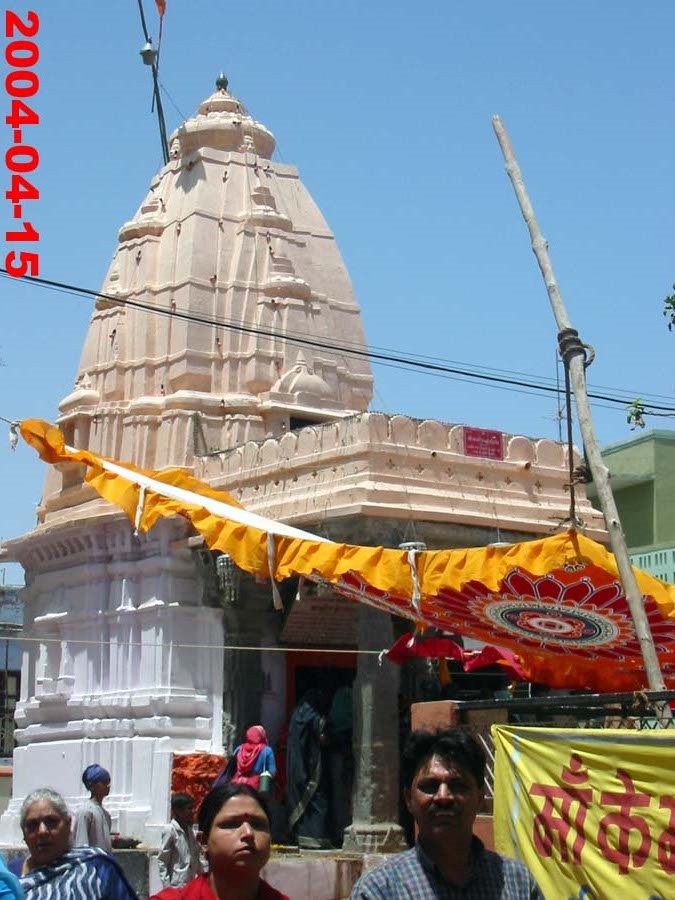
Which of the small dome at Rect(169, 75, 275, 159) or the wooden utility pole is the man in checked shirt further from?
the small dome at Rect(169, 75, 275, 159)

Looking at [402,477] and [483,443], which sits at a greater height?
[483,443]

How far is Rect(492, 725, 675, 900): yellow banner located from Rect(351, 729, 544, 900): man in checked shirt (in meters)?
1.35

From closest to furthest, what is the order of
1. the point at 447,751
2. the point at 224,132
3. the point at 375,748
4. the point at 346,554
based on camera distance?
the point at 447,751 → the point at 346,554 → the point at 375,748 → the point at 224,132

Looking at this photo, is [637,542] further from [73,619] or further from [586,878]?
[586,878]

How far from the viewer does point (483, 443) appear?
674 inches

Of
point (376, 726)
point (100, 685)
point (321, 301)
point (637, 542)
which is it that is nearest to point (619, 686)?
point (376, 726)

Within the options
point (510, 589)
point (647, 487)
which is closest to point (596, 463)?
point (510, 589)

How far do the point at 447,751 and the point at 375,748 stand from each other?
1089cm

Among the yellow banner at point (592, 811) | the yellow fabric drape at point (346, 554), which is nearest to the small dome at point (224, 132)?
the yellow fabric drape at point (346, 554)

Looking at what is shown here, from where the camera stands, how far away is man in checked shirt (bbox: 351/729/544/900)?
4.41 metres

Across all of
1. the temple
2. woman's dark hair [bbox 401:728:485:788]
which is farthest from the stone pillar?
woman's dark hair [bbox 401:728:485:788]

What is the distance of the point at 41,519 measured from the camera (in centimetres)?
2206

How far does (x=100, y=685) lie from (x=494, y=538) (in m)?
5.39

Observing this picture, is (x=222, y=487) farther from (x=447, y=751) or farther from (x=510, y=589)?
(x=447, y=751)
